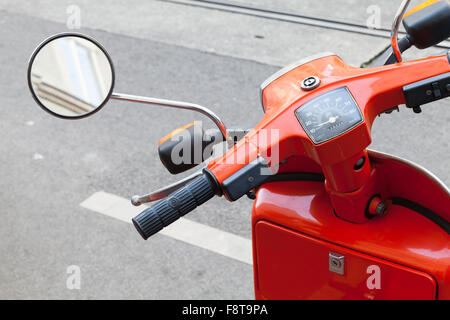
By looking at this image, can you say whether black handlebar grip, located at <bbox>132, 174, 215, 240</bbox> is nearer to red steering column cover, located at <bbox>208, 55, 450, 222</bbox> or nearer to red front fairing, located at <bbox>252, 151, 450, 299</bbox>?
red steering column cover, located at <bbox>208, 55, 450, 222</bbox>

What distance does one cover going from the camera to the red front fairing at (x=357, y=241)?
5.52 feet

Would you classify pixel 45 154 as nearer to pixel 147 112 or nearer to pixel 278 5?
pixel 147 112

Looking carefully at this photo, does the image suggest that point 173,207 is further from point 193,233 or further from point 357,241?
point 193,233

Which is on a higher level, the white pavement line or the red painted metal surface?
the red painted metal surface

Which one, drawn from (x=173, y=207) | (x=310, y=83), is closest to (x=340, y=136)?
(x=310, y=83)


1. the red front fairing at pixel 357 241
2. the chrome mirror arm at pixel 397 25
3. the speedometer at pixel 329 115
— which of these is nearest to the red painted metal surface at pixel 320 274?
the red front fairing at pixel 357 241

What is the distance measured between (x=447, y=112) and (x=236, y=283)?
90.9 inches

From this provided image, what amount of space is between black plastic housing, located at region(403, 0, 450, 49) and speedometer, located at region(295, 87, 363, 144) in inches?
10.5

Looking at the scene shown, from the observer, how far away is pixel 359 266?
1751mm

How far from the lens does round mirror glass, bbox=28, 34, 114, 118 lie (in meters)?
1.63

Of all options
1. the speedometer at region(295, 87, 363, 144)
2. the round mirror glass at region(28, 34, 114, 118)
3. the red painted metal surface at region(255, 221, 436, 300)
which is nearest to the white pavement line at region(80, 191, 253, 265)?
the red painted metal surface at region(255, 221, 436, 300)

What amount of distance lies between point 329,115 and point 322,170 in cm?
34

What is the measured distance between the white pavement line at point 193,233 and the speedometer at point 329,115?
2244 mm
